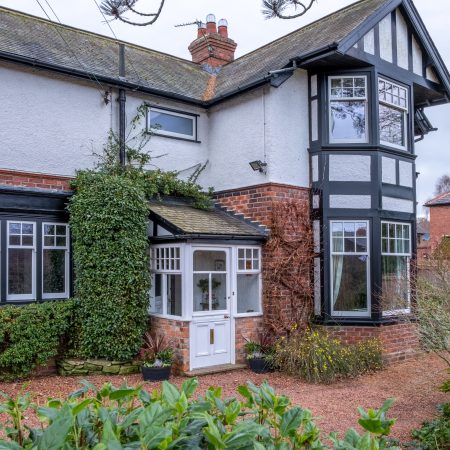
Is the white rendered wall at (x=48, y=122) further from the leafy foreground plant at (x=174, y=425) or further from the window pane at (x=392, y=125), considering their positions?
the leafy foreground plant at (x=174, y=425)

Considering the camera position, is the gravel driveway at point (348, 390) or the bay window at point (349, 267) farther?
the bay window at point (349, 267)

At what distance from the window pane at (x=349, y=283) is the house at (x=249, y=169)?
0.03 m

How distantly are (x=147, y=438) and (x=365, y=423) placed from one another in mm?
1037

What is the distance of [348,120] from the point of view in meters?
10.6

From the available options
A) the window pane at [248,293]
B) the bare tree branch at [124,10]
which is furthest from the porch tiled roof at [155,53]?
the bare tree branch at [124,10]

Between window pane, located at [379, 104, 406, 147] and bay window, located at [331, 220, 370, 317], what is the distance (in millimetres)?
2173

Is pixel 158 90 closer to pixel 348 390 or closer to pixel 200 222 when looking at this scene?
pixel 200 222

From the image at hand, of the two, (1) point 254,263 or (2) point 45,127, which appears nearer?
(2) point 45,127

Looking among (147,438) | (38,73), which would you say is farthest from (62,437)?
(38,73)

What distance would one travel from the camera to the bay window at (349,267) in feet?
33.5

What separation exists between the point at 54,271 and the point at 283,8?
682 centimetres

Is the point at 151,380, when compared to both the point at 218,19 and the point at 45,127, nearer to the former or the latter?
the point at 45,127

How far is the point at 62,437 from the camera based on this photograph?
1.89 m

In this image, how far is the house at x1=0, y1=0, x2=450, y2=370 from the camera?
924 cm
